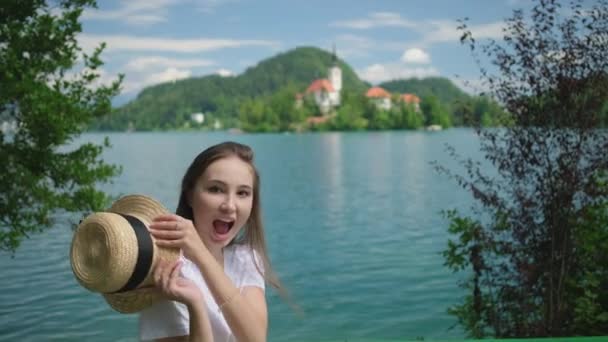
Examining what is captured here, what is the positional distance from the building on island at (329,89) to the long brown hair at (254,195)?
8316 cm

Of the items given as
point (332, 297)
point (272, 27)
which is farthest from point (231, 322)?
point (272, 27)

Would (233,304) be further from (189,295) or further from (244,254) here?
(244,254)

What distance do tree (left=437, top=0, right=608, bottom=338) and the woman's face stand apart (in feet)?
9.20

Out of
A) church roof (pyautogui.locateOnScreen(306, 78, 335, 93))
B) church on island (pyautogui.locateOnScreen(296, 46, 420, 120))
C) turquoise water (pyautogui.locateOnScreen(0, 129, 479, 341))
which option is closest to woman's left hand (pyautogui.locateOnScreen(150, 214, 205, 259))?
turquoise water (pyautogui.locateOnScreen(0, 129, 479, 341))

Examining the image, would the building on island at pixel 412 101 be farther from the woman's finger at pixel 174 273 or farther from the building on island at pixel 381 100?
the woman's finger at pixel 174 273

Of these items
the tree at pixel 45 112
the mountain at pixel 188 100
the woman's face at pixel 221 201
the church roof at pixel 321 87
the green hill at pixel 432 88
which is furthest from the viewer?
the church roof at pixel 321 87

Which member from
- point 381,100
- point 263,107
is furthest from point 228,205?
point 381,100

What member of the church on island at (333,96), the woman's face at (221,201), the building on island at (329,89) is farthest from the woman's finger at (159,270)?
the building on island at (329,89)

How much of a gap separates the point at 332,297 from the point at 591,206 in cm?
563

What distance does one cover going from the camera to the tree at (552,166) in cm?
404

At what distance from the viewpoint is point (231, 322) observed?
54.9 inches

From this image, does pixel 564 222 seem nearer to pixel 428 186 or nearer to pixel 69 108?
pixel 69 108

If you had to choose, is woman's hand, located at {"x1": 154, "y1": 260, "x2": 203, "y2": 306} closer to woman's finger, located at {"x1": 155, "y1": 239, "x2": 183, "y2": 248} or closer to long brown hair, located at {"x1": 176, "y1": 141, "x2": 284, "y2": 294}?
woman's finger, located at {"x1": 155, "y1": 239, "x2": 183, "y2": 248}

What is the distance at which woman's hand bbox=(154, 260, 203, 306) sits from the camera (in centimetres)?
130
